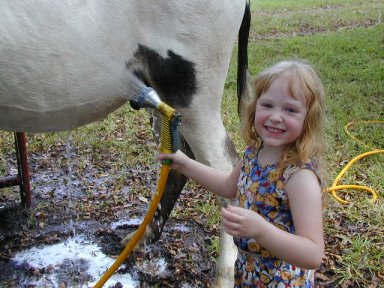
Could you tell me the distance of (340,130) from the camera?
4203mm

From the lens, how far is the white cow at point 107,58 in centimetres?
176

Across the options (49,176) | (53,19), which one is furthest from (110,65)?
(49,176)

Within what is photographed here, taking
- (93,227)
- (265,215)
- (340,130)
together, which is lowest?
(93,227)

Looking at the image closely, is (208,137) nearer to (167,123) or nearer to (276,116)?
(167,123)

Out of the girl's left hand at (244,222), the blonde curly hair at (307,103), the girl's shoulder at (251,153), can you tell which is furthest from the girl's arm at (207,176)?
the girl's left hand at (244,222)

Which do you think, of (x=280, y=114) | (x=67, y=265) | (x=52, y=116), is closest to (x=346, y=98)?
(x=67, y=265)

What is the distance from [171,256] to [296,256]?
1.52m

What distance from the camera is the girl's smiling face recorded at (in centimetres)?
138

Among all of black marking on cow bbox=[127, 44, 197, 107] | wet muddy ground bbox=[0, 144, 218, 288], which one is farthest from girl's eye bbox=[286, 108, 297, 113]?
wet muddy ground bbox=[0, 144, 218, 288]

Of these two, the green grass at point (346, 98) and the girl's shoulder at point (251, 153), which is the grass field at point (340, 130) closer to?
the green grass at point (346, 98)

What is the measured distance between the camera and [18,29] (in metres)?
1.74

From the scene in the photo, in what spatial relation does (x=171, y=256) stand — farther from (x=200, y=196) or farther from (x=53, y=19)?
(x=53, y=19)

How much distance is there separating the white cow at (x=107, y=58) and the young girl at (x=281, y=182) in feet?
1.65

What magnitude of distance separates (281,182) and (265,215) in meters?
0.13
